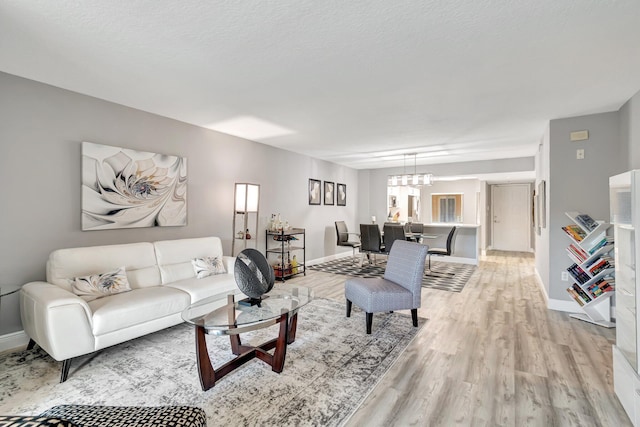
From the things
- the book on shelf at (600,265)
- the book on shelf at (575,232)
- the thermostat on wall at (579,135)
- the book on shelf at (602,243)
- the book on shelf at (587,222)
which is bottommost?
the book on shelf at (600,265)

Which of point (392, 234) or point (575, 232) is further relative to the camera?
point (392, 234)

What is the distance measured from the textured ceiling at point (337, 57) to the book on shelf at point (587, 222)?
4.06 feet

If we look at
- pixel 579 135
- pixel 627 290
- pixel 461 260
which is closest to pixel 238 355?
pixel 627 290

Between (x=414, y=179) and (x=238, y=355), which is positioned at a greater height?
(x=414, y=179)

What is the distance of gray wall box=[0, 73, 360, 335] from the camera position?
266 centimetres

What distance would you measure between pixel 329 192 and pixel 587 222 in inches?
187

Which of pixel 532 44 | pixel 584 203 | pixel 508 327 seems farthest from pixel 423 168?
pixel 532 44

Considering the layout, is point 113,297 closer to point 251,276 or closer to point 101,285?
point 101,285

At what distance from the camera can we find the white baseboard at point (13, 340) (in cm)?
260

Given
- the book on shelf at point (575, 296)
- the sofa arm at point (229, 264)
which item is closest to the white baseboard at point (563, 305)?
the book on shelf at point (575, 296)

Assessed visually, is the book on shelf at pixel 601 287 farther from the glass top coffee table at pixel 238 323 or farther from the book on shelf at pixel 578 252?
the glass top coffee table at pixel 238 323

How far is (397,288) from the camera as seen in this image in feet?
10.4

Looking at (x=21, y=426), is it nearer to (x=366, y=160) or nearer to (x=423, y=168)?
(x=366, y=160)

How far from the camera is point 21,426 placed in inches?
27.2
